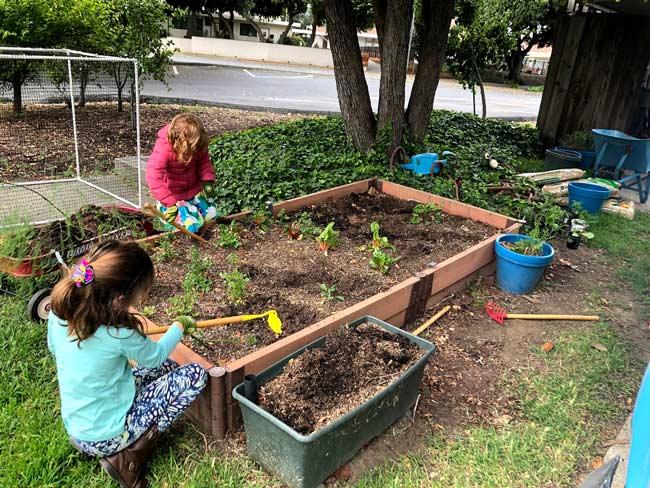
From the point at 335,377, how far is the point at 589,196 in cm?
483

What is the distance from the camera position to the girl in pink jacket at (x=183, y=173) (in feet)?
13.1

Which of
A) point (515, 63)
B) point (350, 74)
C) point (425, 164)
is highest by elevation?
point (515, 63)

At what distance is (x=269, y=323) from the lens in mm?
2971

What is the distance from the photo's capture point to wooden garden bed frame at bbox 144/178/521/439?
2.47m

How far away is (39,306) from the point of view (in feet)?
10.8

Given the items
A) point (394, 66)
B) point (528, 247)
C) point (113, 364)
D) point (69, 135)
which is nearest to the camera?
point (113, 364)

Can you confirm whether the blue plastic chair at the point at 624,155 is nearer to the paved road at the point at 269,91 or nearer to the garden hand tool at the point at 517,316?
the garden hand tool at the point at 517,316

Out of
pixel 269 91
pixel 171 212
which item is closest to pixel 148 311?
pixel 171 212

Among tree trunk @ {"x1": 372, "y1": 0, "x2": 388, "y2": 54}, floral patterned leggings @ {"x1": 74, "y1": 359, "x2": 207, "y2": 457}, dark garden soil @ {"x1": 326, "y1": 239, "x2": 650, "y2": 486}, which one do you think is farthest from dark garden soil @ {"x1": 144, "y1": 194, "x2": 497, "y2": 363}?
tree trunk @ {"x1": 372, "y1": 0, "x2": 388, "y2": 54}

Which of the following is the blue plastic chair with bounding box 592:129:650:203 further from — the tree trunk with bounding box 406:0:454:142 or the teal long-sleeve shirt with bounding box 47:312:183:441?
the teal long-sleeve shirt with bounding box 47:312:183:441

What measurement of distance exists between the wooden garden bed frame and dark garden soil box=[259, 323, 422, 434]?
6.2 inches

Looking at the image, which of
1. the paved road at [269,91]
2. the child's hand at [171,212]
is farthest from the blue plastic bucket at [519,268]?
the paved road at [269,91]

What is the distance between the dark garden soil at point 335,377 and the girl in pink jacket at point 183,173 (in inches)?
76.6

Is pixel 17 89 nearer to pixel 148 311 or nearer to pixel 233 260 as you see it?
pixel 233 260
